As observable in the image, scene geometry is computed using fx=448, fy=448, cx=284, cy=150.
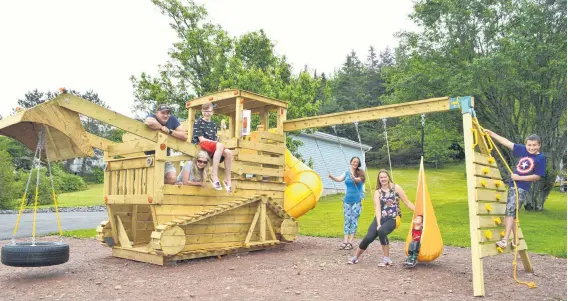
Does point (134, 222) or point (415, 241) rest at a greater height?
point (134, 222)

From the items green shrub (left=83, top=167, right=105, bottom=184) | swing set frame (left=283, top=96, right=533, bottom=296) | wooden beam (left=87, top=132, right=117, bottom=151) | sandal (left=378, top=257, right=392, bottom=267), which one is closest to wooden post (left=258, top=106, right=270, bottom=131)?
wooden beam (left=87, top=132, right=117, bottom=151)

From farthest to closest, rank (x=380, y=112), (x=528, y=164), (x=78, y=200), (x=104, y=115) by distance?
(x=78, y=200), (x=380, y=112), (x=104, y=115), (x=528, y=164)

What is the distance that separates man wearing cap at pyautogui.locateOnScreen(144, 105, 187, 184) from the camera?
717 centimetres

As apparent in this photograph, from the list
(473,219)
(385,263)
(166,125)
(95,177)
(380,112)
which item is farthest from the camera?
(95,177)

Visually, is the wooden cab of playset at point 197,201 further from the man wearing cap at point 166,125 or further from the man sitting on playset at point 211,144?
the man sitting on playset at point 211,144

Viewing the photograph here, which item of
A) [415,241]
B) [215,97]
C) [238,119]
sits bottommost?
[415,241]

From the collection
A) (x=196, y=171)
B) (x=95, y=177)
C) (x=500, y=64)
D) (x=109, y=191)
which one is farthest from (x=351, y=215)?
(x=95, y=177)

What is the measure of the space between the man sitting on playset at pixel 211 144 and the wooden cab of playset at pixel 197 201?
261 mm

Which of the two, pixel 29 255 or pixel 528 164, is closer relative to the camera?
pixel 29 255

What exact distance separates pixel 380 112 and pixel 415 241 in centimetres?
264

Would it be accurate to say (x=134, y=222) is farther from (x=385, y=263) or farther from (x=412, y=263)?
(x=412, y=263)

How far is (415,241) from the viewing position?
283 inches

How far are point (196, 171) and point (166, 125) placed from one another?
0.97 meters

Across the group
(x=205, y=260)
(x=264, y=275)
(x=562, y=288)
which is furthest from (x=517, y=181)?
(x=205, y=260)
